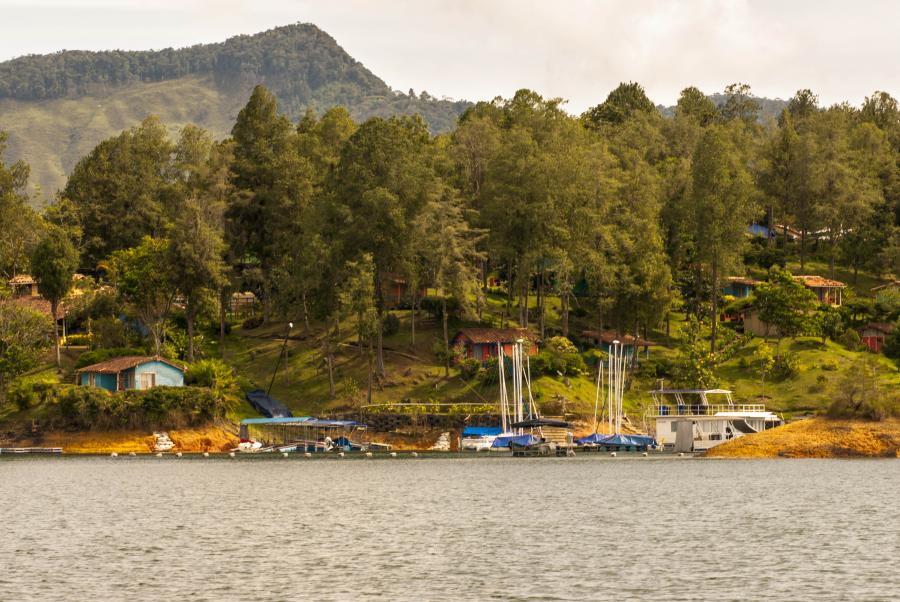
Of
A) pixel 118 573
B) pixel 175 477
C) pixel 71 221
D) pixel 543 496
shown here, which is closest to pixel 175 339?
pixel 71 221

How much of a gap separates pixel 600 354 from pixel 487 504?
2294 inches

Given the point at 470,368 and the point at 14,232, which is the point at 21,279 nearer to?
the point at 14,232

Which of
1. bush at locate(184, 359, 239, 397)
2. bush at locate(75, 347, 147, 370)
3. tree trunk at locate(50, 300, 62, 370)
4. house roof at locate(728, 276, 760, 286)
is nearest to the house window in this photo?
bush at locate(184, 359, 239, 397)

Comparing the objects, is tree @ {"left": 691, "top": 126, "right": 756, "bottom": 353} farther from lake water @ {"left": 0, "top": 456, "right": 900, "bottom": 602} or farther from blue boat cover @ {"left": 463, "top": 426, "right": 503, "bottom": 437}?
lake water @ {"left": 0, "top": 456, "right": 900, "bottom": 602}

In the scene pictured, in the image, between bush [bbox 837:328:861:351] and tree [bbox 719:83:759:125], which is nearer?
bush [bbox 837:328:861:351]

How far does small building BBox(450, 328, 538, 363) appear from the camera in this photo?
390ft

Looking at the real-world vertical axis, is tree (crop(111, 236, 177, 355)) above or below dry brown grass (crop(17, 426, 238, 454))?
above

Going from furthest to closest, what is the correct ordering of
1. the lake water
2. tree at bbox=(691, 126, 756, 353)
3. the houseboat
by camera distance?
tree at bbox=(691, 126, 756, 353) → the houseboat → the lake water

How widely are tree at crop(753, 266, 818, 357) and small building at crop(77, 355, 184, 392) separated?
2312 inches

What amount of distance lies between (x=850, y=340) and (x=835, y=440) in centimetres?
3601

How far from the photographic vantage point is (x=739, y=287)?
144 meters

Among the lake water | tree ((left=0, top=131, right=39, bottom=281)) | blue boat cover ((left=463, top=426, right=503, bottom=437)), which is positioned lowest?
the lake water

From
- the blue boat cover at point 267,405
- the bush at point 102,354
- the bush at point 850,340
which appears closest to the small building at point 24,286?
the bush at point 102,354

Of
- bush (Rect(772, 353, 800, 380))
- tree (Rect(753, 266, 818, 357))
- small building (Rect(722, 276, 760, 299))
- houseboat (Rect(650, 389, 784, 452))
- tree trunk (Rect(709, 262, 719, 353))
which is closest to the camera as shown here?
houseboat (Rect(650, 389, 784, 452))
